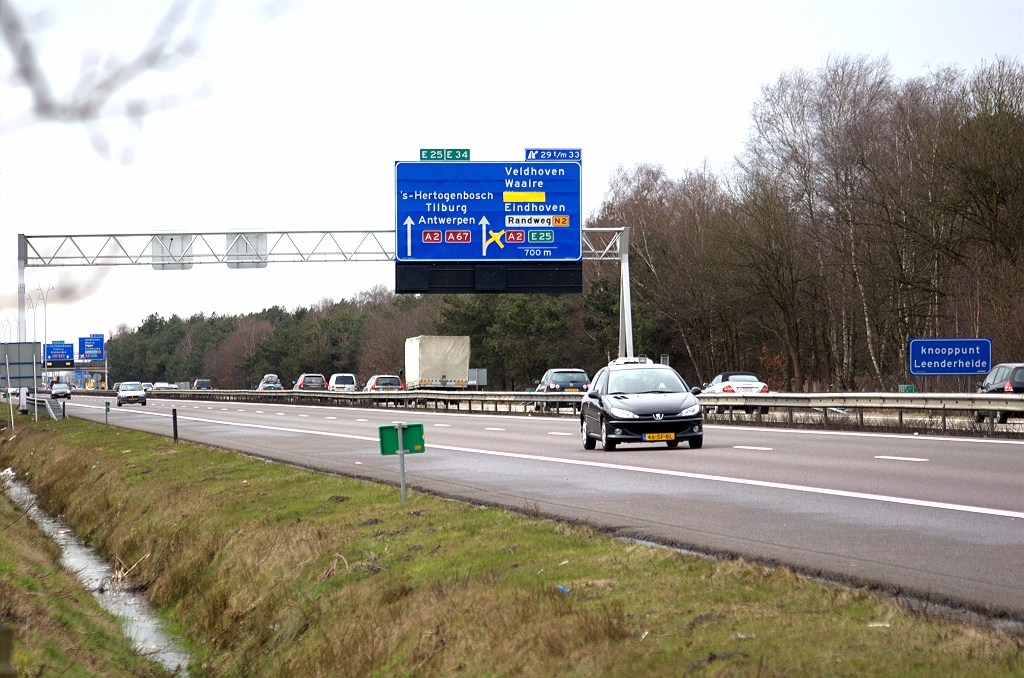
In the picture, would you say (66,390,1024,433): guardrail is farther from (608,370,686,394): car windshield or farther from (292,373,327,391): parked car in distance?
(292,373,327,391): parked car in distance

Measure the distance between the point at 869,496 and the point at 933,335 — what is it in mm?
35890

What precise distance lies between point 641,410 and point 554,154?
2107 cm

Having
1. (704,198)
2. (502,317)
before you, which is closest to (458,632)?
(704,198)

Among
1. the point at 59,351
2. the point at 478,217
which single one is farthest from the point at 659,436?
the point at 59,351

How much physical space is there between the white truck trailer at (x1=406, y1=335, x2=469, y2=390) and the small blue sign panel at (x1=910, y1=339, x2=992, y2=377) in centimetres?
3393

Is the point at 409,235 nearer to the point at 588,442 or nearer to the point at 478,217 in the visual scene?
the point at 478,217

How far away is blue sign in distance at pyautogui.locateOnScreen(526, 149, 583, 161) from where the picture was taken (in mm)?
42062

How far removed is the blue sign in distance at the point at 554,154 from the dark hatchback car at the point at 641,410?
752 inches

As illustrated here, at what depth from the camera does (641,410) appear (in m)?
22.5

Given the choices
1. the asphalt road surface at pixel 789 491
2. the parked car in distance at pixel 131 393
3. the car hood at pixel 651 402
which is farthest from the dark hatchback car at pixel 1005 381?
the parked car in distance at pixel 131 393

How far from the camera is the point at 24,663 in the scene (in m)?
8.03

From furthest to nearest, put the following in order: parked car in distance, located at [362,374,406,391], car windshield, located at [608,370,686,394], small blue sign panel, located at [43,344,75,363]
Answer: small blue sign panel, located at [43,344,75,363]
parked car in distance, located at [362,374,406,391]
car windshield, located at [608,370,686,394]

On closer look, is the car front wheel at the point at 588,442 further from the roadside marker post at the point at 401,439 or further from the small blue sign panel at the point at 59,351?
the small blue sign panel at the point at 59,351

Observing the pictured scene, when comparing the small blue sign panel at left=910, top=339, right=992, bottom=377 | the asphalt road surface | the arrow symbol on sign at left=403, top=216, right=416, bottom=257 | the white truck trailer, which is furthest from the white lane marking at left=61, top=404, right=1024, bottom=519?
the white truck trailer
